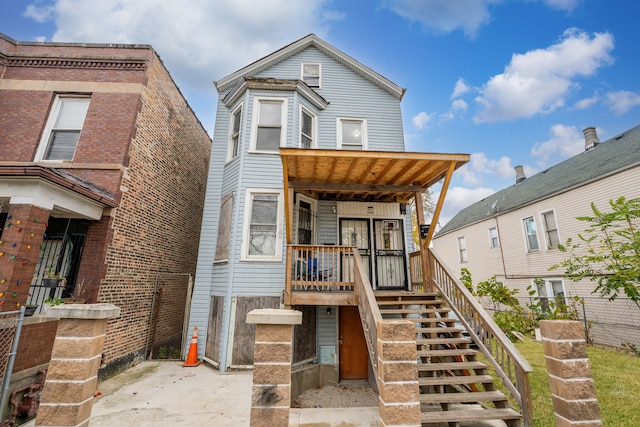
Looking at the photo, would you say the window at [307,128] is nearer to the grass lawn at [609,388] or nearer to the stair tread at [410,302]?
the stair tread at [410,302]

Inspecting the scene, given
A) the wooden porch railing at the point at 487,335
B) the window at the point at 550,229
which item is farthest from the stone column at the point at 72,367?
the window at the point at 550,229

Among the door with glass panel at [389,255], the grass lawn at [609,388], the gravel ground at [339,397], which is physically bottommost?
the gravel ground at [339,397]

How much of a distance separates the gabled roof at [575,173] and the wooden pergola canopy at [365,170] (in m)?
8.61

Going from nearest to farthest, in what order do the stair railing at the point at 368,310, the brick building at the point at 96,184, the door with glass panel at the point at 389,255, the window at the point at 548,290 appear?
the stair railing at the point at 368,310 < the brick building at the point at 96,184 < the door with glass panel at the point at 389,255 < the window at the point at 548,290

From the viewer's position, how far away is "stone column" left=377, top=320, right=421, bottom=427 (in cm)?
258

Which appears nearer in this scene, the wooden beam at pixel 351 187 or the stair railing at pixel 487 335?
the stair railing at pixel 487 335

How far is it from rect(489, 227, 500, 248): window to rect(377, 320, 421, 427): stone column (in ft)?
51.8

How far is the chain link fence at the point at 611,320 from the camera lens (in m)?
8.61

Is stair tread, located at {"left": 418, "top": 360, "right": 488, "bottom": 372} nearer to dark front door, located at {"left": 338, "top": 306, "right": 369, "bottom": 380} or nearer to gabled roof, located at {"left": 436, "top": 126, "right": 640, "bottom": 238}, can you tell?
dark front door, located at {"left": 338, "top": 306, "right": 369, "bottom": 380}

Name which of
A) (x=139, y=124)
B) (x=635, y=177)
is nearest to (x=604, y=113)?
(x=635, y=177)

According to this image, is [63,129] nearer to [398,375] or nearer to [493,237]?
[398,375]

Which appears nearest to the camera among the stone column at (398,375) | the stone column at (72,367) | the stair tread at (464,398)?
the stone column at (72,367)

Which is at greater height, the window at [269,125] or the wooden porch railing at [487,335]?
the window at [269,125]

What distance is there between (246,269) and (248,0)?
32.3 ft
